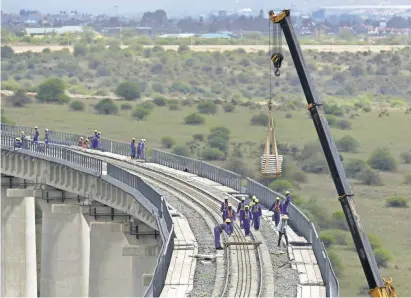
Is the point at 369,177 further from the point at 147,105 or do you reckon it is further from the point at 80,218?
the point at 147,105

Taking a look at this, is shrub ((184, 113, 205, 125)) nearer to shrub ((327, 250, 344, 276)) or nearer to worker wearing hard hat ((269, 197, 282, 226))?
shrub ((327, 250, 344, 276))

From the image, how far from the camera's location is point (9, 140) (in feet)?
299

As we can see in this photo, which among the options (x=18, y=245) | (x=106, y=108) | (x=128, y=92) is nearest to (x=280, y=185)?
(x=18, y=245)

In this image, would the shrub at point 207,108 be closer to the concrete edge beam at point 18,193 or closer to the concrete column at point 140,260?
the concrete edge beam at point 18,193

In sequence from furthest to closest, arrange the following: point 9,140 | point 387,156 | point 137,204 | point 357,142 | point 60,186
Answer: point 357,142 < point 387,156 < point 9,140 < point 60,186 < point 137,204

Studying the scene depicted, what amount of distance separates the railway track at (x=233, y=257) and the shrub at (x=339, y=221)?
2825cm

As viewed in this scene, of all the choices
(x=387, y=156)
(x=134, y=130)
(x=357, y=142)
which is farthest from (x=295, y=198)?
(x=134, y=130)

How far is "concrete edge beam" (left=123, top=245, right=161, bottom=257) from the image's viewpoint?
70750 mm

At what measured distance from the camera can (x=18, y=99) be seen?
169 m

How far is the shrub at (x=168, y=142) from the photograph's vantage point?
14050 centimetres

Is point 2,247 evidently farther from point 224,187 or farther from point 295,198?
point 295,198

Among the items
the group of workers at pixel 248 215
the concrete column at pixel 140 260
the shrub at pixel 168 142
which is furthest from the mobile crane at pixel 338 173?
the shrub at pixel 168 142

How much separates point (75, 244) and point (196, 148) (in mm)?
58306

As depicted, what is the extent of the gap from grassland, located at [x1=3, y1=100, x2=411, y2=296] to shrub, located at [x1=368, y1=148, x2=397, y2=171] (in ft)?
1.84
